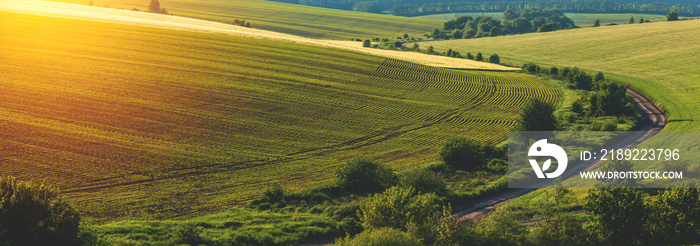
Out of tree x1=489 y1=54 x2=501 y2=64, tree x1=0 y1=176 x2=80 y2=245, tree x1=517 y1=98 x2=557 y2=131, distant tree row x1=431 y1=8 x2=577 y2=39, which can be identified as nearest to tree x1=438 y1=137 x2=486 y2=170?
tree x1=517 y1=98 x2=557 y2=131

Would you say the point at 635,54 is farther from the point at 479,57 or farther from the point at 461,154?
the point at 461,154

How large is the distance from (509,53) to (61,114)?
340 ft

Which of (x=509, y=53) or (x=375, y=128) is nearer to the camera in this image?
(x=375, y=128)

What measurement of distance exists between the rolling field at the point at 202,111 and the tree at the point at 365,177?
124 inches

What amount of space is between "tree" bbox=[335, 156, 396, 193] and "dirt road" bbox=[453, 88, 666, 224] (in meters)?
6.13

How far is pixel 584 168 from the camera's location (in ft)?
157

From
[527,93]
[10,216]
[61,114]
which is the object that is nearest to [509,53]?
[527,93]

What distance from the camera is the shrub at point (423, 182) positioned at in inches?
1577

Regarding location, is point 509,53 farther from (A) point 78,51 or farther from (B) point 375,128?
(A) point 78,51

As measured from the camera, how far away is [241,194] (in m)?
40.5

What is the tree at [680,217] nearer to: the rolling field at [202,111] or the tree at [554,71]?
the rolling field at [202,111]

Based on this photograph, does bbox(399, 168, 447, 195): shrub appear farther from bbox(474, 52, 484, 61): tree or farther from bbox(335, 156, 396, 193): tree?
bbox(474, 52, 484, 61): tree

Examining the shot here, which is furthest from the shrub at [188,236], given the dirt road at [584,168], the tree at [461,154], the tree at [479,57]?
the tree at [479,57]

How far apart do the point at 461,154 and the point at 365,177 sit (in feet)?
37.3
